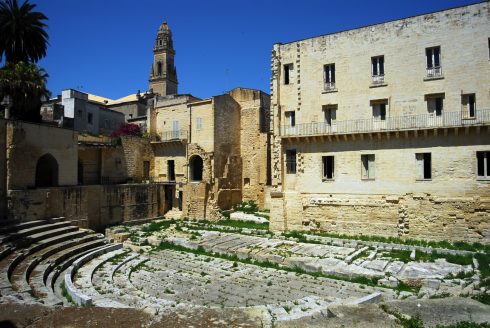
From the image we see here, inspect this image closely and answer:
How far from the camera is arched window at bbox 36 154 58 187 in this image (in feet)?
74.1

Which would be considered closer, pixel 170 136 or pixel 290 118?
pixel 290 118

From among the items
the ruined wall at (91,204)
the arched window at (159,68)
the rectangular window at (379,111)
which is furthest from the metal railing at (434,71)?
the arched window at (159,68)

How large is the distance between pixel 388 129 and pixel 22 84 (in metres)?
21.1

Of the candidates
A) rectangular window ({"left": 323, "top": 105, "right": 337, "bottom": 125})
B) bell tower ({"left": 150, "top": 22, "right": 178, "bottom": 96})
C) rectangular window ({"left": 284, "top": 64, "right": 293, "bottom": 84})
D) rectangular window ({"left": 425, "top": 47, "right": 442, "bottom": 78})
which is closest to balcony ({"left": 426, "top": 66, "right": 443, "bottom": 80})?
rectangular window ({"left": 425, "top": 47, "right": 442, "bottom": 78})

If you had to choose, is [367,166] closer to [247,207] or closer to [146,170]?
[247,207]

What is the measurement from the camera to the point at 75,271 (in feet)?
49.5

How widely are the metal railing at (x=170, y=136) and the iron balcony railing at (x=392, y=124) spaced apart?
1261 cm

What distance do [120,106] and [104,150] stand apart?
2423 centimetres

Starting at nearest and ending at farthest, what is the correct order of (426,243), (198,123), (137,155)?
(426,243)
(137,155)
(198,123)

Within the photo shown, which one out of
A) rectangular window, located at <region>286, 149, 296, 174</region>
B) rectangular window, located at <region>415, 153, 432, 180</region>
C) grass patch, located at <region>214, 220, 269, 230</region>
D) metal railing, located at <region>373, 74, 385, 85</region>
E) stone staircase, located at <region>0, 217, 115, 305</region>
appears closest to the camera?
stone staircase, located at <region>0, 217, 115, 305</region>

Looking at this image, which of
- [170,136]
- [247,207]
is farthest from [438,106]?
[170,136]

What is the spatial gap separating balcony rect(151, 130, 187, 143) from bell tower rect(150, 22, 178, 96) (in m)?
28.3

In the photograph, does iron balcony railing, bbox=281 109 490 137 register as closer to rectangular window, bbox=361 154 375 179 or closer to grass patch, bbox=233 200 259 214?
rectangular window, bbox=361 154 375 179

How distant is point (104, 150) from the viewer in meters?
29.8
